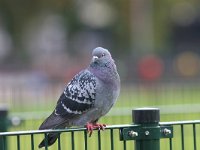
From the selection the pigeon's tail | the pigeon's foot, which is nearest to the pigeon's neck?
the pigeon's tail

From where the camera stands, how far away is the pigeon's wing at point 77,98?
27.6 feet

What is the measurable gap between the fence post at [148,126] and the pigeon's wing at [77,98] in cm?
161

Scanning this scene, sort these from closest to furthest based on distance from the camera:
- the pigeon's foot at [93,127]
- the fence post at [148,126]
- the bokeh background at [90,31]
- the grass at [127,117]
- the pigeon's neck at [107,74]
Answer: the fence post at [148,126] < the pigeon's foot at [93,127] < the pigeon's neck at [107,74] < the grass at [127,117] < the bokeh background at [90,31]

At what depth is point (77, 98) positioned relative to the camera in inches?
334

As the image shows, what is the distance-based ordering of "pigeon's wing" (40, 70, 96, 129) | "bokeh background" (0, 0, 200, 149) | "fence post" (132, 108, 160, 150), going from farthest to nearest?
"bokeh background" (0, 0, 200, 149) → "pigeon's wing" (40, 70, 96, 129) → "fence post" (132, 108, 160, 150)

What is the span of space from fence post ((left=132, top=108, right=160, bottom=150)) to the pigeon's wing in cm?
161

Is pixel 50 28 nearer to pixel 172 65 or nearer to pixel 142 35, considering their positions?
pixel 142 35

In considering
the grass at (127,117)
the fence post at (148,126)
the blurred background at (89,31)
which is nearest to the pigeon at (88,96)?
the fence post at (148,126)

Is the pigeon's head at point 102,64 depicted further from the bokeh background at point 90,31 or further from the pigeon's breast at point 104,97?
the bokeh background at point 90,31

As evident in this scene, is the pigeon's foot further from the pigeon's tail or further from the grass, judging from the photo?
the grass

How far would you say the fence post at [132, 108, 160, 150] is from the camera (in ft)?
22.3

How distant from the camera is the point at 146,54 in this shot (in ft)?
157

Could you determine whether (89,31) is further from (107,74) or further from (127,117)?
(107,74)

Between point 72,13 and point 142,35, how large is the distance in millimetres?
4333
